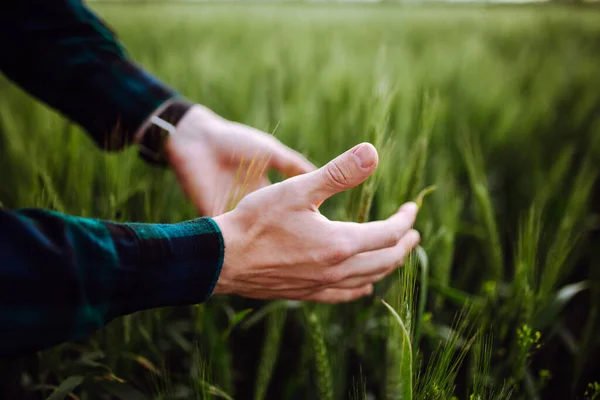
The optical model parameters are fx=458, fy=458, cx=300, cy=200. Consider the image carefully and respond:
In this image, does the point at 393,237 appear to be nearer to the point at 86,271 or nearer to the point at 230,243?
the point at 230,243

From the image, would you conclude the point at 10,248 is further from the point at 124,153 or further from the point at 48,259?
the point at 124,153

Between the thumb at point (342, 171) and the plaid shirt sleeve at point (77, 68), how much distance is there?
1.22 ft

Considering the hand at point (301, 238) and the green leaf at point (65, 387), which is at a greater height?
the hand at point (301, 238)

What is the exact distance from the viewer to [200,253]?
0.44m

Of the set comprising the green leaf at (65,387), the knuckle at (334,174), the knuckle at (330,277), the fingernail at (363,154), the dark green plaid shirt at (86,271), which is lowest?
the green leaf at (65,387)

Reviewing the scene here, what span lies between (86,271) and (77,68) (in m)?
0.45

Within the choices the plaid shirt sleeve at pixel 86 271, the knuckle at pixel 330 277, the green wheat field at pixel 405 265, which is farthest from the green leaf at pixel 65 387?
the knuckle at pixel 330 277

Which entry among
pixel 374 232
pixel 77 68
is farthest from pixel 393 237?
A: pixel 77 68

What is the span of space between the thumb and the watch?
0.34 meters

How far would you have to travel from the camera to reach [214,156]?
27.5 inches

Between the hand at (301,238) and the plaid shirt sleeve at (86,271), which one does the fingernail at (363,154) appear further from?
the plaid shirt sleeve at (86,271)

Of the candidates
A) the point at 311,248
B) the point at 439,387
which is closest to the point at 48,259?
the point at 311,248

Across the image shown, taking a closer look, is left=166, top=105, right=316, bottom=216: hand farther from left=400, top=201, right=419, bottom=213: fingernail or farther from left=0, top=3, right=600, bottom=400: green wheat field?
left=400, top=201, right=419, bottom=213: fingernail

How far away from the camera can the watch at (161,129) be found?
2.35 feet
